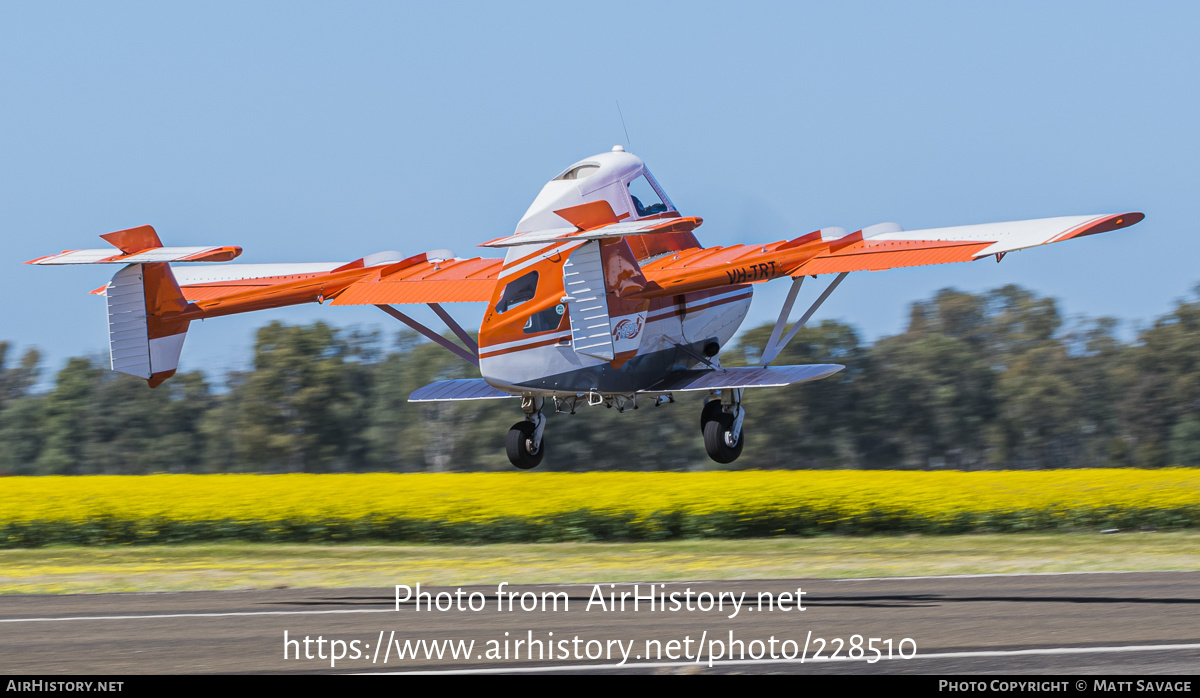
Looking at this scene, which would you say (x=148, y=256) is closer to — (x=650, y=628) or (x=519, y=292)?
(x=519, y=292)

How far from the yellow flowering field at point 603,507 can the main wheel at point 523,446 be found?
7.41 metres

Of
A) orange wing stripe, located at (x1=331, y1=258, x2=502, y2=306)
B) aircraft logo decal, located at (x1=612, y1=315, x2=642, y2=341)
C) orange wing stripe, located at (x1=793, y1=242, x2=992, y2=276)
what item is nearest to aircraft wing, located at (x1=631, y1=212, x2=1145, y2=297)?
orange wing stripe, located at (x1=793, y1=242, x2=992, y2=276)

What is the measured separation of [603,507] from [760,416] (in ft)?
117

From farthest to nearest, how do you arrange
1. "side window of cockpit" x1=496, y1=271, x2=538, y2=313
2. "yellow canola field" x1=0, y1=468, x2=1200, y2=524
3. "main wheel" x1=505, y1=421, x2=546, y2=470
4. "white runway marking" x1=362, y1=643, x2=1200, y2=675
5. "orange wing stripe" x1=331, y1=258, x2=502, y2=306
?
1. "yellow canola field" x1=0, y1=468, x2=1200, y2=524
2. "orange wing stripe" x1=331, y1=258, x2=502, y2=306
3. "main wheel" x1=505, y1=421, x2=546, y2=470
4. "side window of cockpit" x1=496, y1=271, x2=538, y2=313
5. "white runway marking" x1=362, y1=643, x2=1200, y2=675

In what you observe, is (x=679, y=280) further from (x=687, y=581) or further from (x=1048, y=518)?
(x=1048, y=518)

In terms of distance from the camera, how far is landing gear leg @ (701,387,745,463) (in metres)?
19.9

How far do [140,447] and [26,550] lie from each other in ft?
141

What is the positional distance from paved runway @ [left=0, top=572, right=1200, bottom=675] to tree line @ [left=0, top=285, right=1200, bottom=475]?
39574 millimetres

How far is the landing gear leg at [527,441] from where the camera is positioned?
19.2m

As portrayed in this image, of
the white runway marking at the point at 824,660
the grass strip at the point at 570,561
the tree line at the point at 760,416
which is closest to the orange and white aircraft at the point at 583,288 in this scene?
the grass strip at the point at 570,561

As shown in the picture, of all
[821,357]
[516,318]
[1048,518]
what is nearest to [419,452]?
[821,357]

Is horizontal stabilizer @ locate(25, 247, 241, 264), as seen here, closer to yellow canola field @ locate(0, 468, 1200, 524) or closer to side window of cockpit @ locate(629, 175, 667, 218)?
side window of cockpit @ locate(629, 175, 667, 218)

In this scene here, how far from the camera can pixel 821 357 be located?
6019cm
